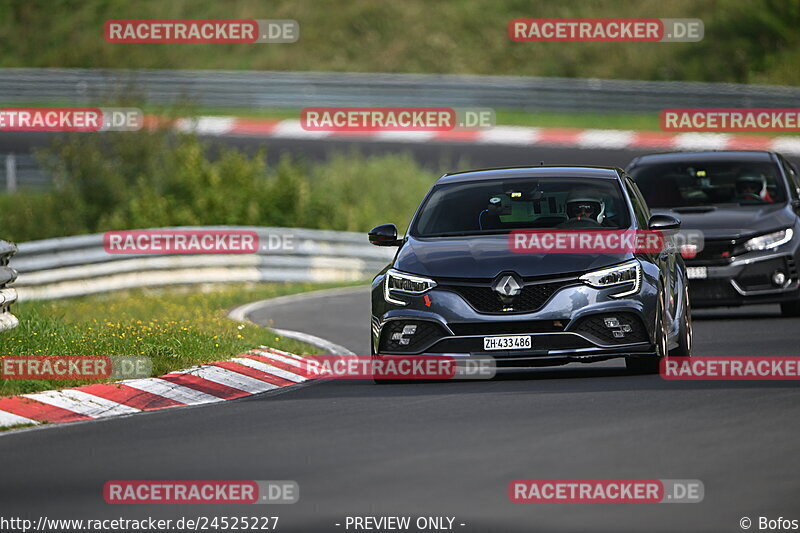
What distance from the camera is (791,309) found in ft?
59.4

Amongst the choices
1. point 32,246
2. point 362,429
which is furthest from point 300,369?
point 32,246

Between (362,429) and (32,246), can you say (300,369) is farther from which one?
(32,246)

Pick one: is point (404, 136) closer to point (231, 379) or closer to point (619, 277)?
point (231, 379)

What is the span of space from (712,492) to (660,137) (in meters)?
30.3

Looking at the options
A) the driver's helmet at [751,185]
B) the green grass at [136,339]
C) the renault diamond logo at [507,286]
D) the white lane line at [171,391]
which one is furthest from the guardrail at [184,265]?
the renault diamond logo at [507,286]

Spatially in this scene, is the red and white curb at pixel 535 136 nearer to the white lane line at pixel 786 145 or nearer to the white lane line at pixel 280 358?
the white lane line at pixel 786 145

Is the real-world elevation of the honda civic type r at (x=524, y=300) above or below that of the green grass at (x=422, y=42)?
below

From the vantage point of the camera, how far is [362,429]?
33.6 ft

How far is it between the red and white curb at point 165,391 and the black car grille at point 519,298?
193 cm

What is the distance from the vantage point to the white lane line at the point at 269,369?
14078 millimetres

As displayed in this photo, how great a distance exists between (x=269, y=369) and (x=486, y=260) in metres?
2.57

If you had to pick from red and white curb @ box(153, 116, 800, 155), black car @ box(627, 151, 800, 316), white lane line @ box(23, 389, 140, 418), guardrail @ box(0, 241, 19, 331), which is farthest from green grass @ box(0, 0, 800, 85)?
white lane line @ box(23, 389, 140, 418)

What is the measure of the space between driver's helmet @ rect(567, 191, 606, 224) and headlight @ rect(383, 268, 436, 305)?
1482mm

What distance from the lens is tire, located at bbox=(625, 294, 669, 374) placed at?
12703 mm
